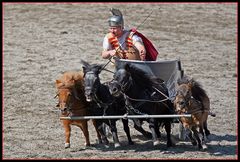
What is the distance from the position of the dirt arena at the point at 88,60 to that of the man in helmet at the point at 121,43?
1295 mm

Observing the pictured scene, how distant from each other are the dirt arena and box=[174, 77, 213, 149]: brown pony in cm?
30

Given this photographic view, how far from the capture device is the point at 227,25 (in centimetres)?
2152

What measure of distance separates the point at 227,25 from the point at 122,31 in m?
11.9

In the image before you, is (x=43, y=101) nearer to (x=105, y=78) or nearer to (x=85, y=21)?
(x=105, y=78)

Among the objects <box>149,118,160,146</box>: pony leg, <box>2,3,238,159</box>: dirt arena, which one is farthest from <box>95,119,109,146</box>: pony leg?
<box>149,118,160,146</box>: pony leg

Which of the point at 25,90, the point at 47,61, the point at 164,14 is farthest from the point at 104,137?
the point at 164,14

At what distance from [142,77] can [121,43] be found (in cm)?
72

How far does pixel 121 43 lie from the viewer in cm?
1005

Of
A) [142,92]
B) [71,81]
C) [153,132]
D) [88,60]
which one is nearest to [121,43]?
[142,92]

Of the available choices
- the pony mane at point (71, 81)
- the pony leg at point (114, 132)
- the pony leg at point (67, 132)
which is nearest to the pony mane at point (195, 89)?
the pony leg at point (114, 132)

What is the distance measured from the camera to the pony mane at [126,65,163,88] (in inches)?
375

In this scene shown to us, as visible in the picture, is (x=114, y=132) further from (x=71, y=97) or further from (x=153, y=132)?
(x=71, y=97)

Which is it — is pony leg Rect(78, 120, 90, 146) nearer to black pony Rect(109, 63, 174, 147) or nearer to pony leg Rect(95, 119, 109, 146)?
pony leg Rect(95, 119, 109, 146)

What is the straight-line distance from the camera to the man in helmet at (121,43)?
995 centimetres
